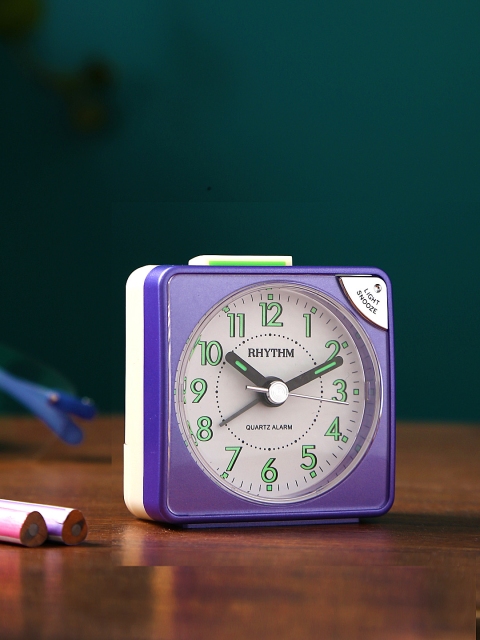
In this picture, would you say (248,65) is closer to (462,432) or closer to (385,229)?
(462,432)

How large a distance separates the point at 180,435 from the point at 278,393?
10 centimetres

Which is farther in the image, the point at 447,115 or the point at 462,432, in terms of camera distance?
the point at 447,115

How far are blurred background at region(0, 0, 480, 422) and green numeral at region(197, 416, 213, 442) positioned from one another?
1.23 m

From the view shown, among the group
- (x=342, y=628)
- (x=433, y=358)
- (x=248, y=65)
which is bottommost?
(x=342, y=628)

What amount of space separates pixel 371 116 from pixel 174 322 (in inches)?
65.1

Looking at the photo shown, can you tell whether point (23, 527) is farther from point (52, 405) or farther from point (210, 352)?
point (52, 405)

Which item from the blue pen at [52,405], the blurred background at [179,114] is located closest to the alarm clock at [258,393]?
the blue pen at [52,405]

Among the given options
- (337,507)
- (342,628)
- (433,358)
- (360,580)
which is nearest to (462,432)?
(433,358)

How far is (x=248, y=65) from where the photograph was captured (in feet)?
8.97

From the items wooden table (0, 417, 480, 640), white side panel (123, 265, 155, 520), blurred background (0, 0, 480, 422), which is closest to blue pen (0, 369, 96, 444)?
wooden table (0, 417, 480, 640)

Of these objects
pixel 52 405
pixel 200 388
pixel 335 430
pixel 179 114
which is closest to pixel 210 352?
pixel 200 388

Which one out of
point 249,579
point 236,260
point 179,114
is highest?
point 179,114

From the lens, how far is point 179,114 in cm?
277

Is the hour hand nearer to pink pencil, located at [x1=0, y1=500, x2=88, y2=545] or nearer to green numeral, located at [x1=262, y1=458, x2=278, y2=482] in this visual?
green numeral, located at [x1=262, y1=458, x2=278, y2=482]
